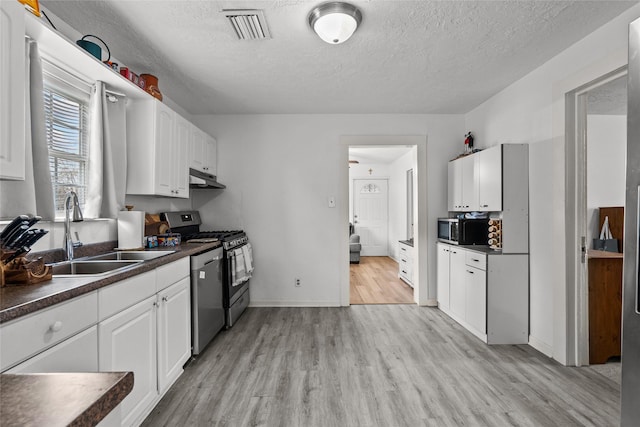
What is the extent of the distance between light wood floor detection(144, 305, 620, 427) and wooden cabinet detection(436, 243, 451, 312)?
22.5 inches

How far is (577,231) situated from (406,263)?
285cm

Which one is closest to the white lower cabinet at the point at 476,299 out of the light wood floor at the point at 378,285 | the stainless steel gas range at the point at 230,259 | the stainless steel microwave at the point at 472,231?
the stainless steel microwave at the point at 472,231

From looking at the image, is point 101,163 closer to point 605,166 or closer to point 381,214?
point 605,166

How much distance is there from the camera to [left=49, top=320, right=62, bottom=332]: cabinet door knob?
115cm

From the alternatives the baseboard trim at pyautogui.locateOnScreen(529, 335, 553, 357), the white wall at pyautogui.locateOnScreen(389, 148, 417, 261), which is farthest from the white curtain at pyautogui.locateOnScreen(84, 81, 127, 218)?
the white wall at pyautogui.locateOnScreen(389, 148, 417, 261)

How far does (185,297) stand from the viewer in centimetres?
238

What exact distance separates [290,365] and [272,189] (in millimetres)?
2243

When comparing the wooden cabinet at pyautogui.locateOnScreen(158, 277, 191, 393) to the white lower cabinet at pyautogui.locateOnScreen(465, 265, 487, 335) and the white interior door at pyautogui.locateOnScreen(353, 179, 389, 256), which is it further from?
the white interior door at pyautogui.locateOnScreen(353, 179, 389, 256)

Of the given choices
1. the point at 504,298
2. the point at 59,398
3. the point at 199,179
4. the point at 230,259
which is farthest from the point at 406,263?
the point at 59,398

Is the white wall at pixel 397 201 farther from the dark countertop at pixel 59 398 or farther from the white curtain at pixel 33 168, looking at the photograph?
the dark countertop at pixel 59 398

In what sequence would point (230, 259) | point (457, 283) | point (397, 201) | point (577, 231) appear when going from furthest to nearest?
point (397, 201) < point (457, 283) < point (230, 259) < point (577, 231)

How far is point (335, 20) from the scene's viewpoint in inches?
76.0

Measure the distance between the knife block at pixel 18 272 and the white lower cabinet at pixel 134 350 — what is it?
0.34 metres

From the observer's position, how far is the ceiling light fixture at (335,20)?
1896 millimetres
